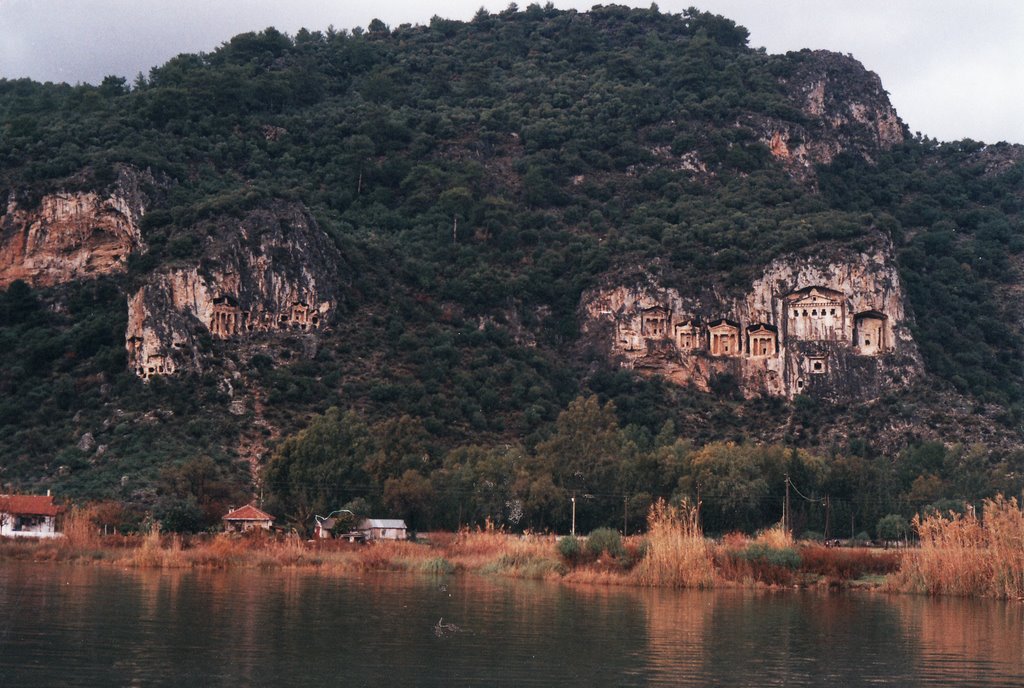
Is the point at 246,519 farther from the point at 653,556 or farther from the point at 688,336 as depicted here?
the point at 688,336

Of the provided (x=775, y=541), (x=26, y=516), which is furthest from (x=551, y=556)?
(x=26, y=516)

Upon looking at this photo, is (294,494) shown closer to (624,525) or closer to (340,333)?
(624,525)

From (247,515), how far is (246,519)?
35cm

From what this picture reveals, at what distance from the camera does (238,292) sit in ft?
311

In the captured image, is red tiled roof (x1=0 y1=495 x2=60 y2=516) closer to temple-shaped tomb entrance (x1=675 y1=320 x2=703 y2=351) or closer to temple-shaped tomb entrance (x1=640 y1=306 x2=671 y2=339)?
temple-shaped tomb entrance (x1=640 y1=306 x2=671 y2=339)

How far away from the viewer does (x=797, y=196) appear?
413 feet

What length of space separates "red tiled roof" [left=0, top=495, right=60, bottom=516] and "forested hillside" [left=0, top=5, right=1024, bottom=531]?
16.3ft

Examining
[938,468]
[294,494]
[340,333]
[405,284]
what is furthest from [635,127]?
[294,494]

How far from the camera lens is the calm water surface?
952 inches

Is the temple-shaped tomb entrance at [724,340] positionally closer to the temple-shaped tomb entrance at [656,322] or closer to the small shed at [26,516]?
the temple-shaped tomb entrance at [656,322]

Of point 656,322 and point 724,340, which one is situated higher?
point 656,322

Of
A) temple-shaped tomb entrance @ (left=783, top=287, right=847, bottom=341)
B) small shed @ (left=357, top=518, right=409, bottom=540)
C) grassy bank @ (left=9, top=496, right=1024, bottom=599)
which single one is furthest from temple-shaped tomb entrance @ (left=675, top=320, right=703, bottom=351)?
grassy bank @ (left=9, top=496, right=1024, bottom=599)

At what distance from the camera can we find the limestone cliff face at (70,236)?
103250 millimetres

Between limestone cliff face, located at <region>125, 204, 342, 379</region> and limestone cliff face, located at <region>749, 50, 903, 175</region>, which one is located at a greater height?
limestone cliff face, located at <region>749, 50, 903, 175</region>
